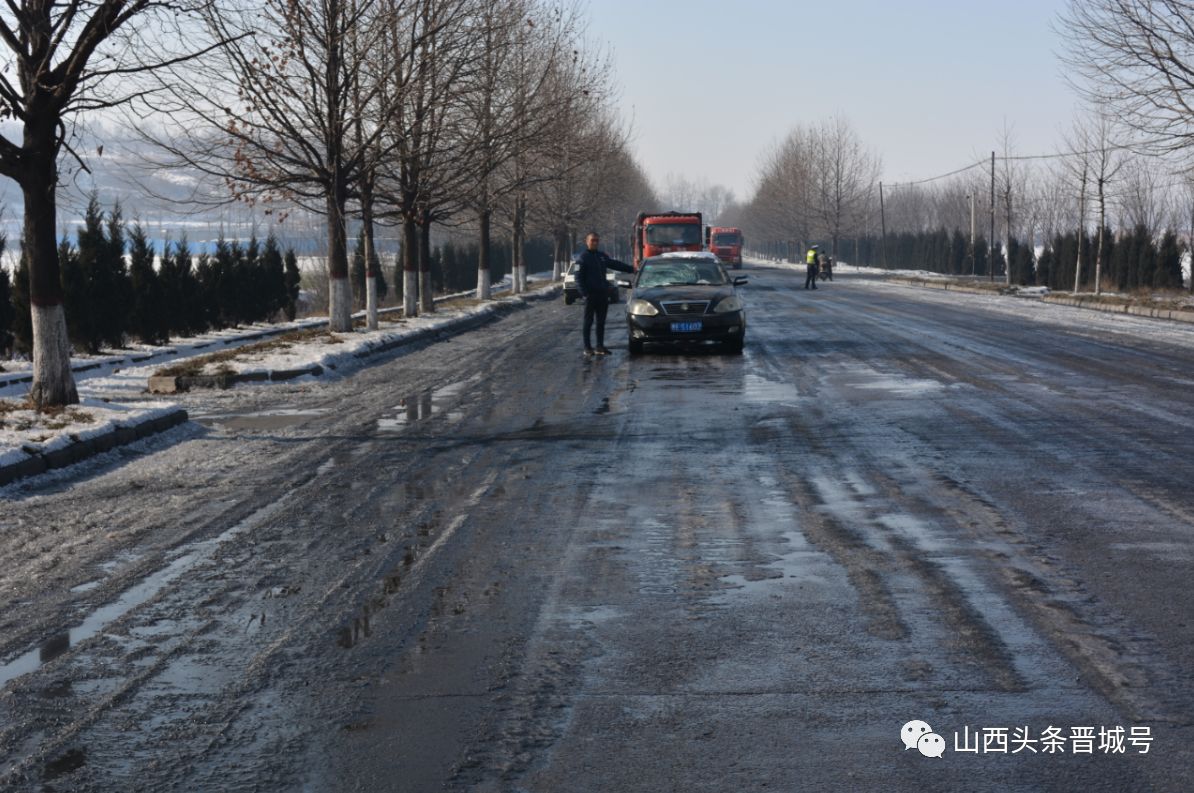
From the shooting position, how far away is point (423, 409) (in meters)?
14.2

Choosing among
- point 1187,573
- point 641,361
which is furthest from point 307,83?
point 1187,573

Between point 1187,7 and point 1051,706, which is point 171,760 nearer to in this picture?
point 1051,706

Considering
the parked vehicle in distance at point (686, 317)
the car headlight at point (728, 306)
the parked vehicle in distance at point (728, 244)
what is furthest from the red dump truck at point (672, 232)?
the parked vehicle in distance at point (728, 244)

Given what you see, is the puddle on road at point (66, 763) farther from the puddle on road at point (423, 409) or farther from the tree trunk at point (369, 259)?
the tree trunk at point (369, 259)

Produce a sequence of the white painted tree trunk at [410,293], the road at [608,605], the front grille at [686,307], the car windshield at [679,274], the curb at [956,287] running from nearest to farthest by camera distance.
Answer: the road at [608,605], the front grille at [686,307], the car windshield at [679,274], the white painted tree trunk at [410,293], the curb at [956,287]

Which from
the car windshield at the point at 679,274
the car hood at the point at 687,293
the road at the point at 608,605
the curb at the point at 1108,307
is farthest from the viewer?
the curb at the point at 1108,307

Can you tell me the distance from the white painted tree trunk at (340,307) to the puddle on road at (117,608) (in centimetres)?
1867

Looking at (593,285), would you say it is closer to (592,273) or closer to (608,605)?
(592,273)

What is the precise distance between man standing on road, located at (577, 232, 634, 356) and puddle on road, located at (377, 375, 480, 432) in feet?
13.4

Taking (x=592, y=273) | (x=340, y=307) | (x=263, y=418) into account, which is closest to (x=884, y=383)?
(x=592, y=273)

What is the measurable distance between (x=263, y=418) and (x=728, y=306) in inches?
352

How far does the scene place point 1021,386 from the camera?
15.3 meters

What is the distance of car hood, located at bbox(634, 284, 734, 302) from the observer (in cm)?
2069

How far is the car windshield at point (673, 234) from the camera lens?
46312mm
